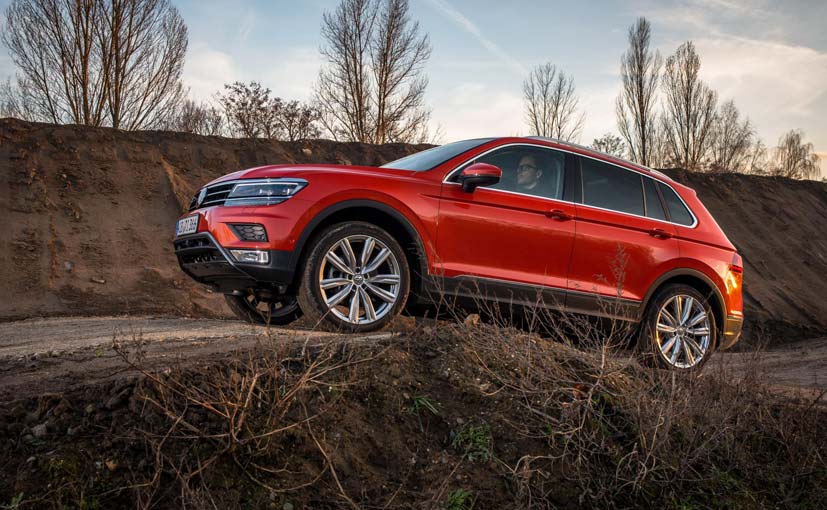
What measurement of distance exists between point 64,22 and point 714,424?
19.0m

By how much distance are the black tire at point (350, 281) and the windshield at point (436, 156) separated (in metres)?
0.82

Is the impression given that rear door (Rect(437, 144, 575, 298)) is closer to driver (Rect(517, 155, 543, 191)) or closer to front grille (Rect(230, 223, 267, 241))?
driver (Rect(517, 155, 543, 191))

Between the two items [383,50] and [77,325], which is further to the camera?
[383,50]

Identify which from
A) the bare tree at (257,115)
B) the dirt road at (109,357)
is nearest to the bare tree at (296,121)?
the bare tree at (257,115)

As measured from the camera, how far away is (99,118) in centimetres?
1884

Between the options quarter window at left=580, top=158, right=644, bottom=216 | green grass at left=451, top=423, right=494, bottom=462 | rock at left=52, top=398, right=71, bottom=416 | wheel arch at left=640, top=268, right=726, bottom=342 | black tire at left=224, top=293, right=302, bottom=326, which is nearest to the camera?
rock at left=52, top=398, right=71, bottom=416

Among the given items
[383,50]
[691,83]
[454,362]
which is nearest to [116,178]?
[383,50]

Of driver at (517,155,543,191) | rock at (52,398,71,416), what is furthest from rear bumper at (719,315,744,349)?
rock at (52,398,71,416)

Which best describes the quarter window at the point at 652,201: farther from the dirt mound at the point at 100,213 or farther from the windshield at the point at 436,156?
the dirt mound at the point at 100,213

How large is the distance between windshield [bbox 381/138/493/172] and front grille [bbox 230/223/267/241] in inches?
51.7

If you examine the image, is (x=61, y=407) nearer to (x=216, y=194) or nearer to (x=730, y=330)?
(x=216, y=194)

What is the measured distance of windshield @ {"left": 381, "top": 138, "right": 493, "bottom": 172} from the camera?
5.88 meters

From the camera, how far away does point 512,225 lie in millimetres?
5742

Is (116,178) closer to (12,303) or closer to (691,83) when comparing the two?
(12,303)
